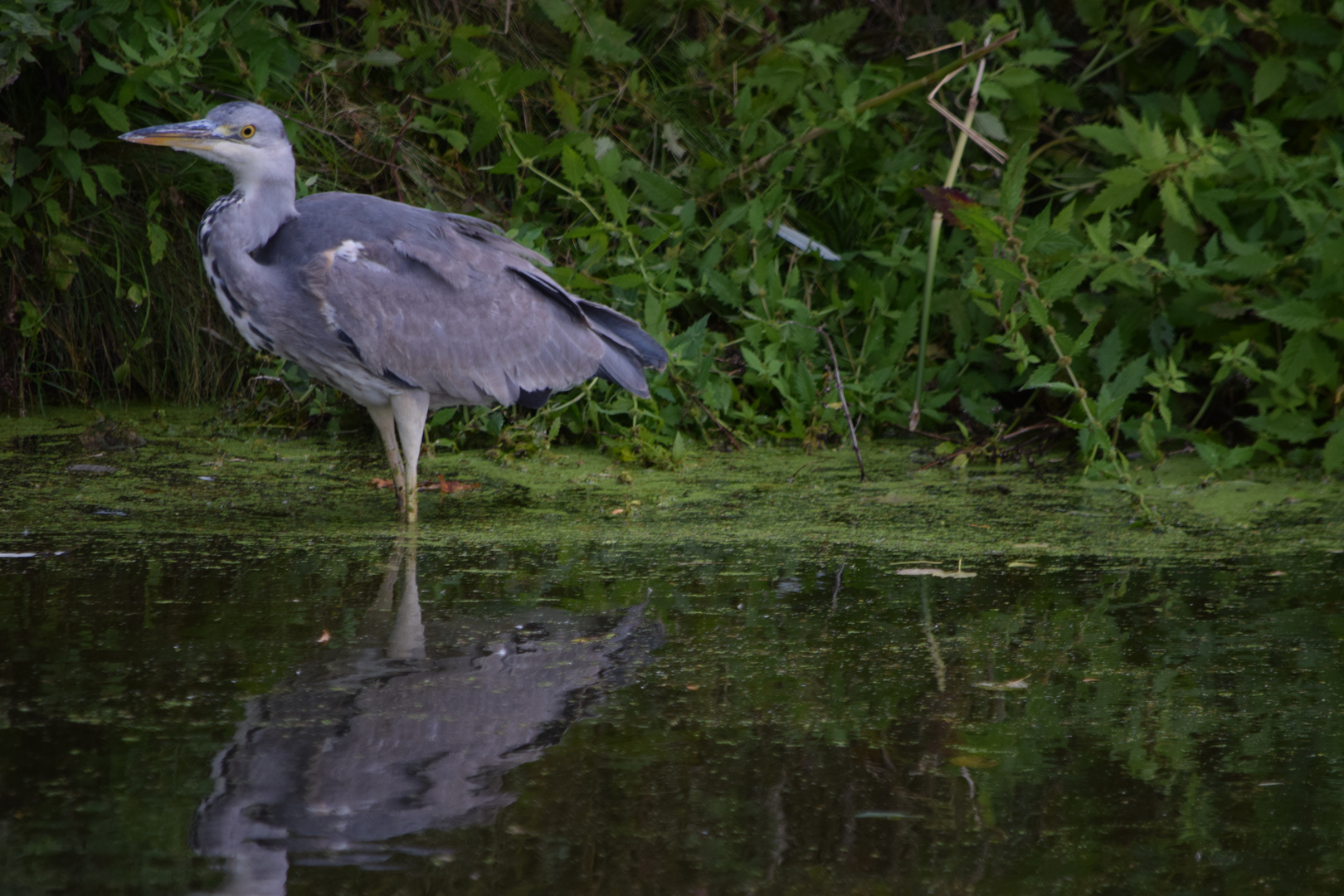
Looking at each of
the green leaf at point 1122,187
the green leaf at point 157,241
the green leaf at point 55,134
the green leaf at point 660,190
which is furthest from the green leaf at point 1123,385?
the green leaf at point 55,134

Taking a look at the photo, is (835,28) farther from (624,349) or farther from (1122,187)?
(624,349)

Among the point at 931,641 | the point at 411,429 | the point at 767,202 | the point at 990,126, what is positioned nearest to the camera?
the point at 931,641

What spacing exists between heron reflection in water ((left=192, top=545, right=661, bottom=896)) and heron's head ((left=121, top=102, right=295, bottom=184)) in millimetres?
1454

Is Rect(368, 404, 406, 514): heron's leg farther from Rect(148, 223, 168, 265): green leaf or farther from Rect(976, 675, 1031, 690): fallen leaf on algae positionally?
Rect(976, 675, 1031, 690): fallen leaf on algae

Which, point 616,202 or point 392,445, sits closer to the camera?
point 392,445

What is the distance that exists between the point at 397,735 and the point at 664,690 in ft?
1.62

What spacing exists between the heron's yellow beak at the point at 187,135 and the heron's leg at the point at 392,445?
85 cm

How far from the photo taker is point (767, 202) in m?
5.19

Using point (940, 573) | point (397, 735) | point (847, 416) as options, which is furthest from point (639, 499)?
point (397, 735)

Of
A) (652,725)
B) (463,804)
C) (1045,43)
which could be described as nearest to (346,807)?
(463,804)

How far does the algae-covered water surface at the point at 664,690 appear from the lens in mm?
1852

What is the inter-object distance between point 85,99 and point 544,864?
3.92 meters

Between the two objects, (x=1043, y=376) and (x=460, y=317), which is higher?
(x=460, y=317)

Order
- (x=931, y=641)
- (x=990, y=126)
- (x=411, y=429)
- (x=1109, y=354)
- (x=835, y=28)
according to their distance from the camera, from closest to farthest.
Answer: (x=931, y=641), (x=411, y=429), (x=1109, y=354), (x=990, y=126), (x=835, y=28)
